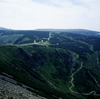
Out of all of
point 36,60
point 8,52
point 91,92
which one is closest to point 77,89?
point 91,92

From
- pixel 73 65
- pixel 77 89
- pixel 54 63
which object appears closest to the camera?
pixel 77 89

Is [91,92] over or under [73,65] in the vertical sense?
under

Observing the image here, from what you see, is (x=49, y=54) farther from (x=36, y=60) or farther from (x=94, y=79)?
(x=94, y=79)

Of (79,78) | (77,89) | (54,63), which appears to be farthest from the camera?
(54,63)

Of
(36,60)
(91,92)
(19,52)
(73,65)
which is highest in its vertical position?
(19,52)

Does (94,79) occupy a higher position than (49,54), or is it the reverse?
(49,54)

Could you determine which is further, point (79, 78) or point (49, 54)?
point (49, 54)

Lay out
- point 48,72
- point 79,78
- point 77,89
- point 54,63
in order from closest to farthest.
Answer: point 77,89
point 48,72
point 79,78
point 54,63

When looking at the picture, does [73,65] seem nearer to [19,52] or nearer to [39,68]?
[39,68]

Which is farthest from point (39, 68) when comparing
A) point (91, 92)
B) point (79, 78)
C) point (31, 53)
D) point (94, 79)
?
point (94, 79)

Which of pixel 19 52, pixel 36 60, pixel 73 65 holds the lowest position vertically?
pixel 73 65
